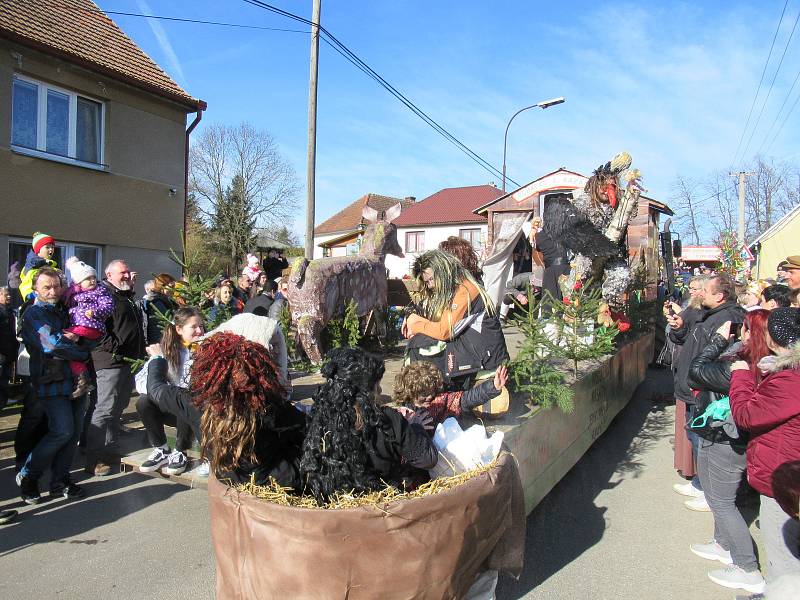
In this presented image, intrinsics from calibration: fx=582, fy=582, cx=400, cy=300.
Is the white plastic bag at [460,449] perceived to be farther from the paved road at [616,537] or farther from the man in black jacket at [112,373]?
the man in black jacket at [112,373]

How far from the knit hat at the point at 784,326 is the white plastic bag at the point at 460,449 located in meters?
1.48

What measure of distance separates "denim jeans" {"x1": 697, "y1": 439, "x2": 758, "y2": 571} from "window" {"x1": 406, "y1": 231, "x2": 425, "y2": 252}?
35.9 metres

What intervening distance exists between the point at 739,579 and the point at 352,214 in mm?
51185

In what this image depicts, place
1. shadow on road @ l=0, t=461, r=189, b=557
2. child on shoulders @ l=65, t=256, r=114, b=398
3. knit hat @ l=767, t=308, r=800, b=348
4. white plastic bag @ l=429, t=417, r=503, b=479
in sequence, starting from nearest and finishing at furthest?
white plastic bag @ l=429, t=417, r=503, b=479
knit hat @ l=767, t=308, r=800, b=348
shadow on road @ l=0, t=461, r=189, b=557
child on shoulders @ l=65, t=256, r=114, b=398

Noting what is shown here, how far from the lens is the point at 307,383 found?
601cm

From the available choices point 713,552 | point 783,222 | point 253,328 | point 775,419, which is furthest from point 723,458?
point 783,222

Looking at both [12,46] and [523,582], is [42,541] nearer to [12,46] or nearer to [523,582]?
[523,582]

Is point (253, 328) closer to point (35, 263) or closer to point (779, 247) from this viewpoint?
point (35, 263)

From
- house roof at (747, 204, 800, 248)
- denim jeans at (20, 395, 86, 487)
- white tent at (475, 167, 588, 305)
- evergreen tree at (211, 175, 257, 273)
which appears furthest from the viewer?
evergreen tree at (211, 175, 257, 273)

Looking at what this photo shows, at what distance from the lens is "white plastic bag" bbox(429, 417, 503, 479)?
8.94ft

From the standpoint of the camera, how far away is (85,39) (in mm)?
10867

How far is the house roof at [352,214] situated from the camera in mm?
50156

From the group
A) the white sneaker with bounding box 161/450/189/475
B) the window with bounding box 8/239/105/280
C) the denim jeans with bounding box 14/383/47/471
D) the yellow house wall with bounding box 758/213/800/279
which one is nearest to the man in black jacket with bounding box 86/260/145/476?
the denim jeans with bounding box 14/383/47/471

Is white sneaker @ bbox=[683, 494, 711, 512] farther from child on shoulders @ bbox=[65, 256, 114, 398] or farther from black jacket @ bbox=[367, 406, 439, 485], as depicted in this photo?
child on shoulders @ bbox=[65, 256, 114, 398]
